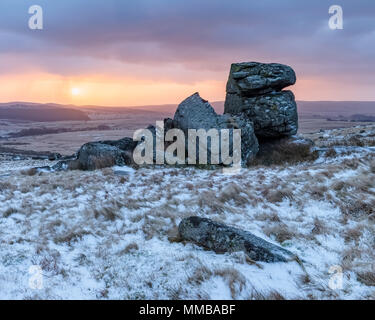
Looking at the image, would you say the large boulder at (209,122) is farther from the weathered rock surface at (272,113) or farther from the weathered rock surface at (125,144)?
the weathered rock surface at (125,144)

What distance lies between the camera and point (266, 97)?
20.1 m

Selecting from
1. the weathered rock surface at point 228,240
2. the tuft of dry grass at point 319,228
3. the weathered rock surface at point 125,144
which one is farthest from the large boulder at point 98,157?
the tuft of dry grass at point 319,228

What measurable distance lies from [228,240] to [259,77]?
16057 millimetres

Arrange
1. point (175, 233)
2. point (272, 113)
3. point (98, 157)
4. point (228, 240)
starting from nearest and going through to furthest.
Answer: point (228, 240) < point (175, 233) < point (98, 157) < point (272, 113)

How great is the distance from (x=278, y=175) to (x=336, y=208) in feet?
14.9

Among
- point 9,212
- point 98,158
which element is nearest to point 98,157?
point 98,158

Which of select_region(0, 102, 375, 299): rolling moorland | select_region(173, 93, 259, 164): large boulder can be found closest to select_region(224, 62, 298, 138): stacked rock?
select_region(173, 93, 259, 164): large boulder

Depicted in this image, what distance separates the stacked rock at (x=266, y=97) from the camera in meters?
19.9

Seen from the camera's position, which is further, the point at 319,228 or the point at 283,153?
Result: the point at 283,153

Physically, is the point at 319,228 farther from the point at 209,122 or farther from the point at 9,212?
the point at 209,122

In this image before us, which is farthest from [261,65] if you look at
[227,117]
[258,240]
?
[258,240]

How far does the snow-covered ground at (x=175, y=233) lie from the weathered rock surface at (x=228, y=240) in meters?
0.22

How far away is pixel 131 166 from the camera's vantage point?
17.2 metres
